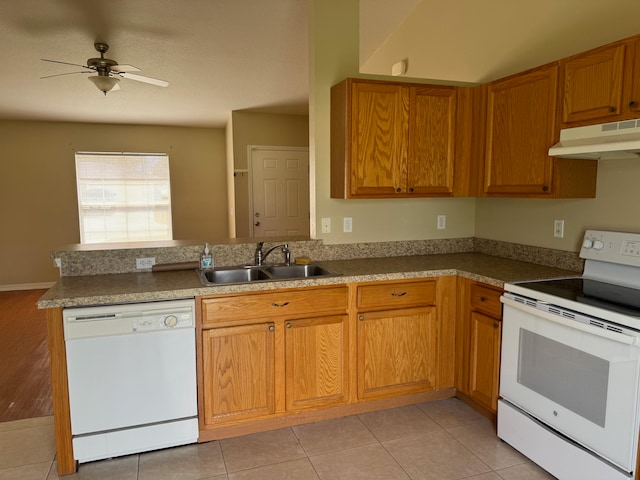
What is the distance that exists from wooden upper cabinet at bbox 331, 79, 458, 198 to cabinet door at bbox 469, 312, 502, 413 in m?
0.92

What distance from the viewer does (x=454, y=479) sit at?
205 centimetres

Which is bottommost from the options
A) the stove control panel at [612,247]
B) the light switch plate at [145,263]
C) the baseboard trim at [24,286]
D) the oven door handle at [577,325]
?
the baseboard trim at [24,286]

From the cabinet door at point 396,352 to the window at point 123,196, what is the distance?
507 cm

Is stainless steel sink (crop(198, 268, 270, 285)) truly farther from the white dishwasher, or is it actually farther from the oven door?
the oven door

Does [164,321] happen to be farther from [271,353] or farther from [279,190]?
[279,190]

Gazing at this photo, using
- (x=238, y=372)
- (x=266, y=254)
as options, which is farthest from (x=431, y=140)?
(x=238, y=372)

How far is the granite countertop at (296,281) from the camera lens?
81.5 inches

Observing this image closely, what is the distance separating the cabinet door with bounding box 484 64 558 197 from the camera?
7.82 ft

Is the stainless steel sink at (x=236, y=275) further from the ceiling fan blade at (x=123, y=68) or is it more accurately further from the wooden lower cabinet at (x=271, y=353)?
the ceiling fan blade at (x=123, y=68)

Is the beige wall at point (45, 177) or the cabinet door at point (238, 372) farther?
the beige wall at point (45, 177)

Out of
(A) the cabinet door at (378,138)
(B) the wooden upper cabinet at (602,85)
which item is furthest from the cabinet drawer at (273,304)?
(B) the wooden upper cabinet at (602,85)

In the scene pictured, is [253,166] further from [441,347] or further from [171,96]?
[441,347]

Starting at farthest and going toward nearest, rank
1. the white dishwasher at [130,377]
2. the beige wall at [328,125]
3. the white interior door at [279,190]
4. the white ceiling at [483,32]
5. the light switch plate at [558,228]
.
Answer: the white interior door at [279,190], the beige wall at [328,125], the light switch plate at [558,228], the white ceiling at [483,32], the white dishwasher at [130,377]

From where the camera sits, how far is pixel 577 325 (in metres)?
1.86
